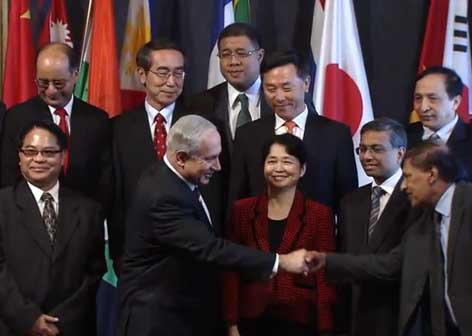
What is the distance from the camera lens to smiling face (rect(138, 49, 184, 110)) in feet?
13.7

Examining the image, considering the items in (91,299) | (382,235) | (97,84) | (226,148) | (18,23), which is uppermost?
(18,23)

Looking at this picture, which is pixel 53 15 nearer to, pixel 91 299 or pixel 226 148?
pixel 226 148

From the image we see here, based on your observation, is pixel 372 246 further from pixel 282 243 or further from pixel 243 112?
pixel 243 112

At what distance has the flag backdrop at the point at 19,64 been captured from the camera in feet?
16.9

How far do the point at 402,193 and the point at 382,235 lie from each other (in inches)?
7.3

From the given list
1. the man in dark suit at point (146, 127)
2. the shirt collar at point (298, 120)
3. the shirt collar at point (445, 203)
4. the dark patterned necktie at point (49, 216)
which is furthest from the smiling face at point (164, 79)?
the shirt collar at point (445, 203)

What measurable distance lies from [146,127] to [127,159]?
168 mm

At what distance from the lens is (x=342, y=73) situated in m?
5.12

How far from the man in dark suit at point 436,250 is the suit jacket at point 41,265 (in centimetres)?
129

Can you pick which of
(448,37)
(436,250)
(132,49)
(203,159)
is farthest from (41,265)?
(448,37)

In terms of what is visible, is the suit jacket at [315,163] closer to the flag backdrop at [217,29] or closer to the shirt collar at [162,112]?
the shirt collar at [162,112]

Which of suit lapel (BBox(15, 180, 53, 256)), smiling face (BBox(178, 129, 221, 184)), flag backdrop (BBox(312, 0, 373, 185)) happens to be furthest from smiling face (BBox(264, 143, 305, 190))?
flag backdrop (BBox(312, 0, 373, 185))

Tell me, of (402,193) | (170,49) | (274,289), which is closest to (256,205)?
(274,289)

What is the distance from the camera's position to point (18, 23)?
17.0 ft
